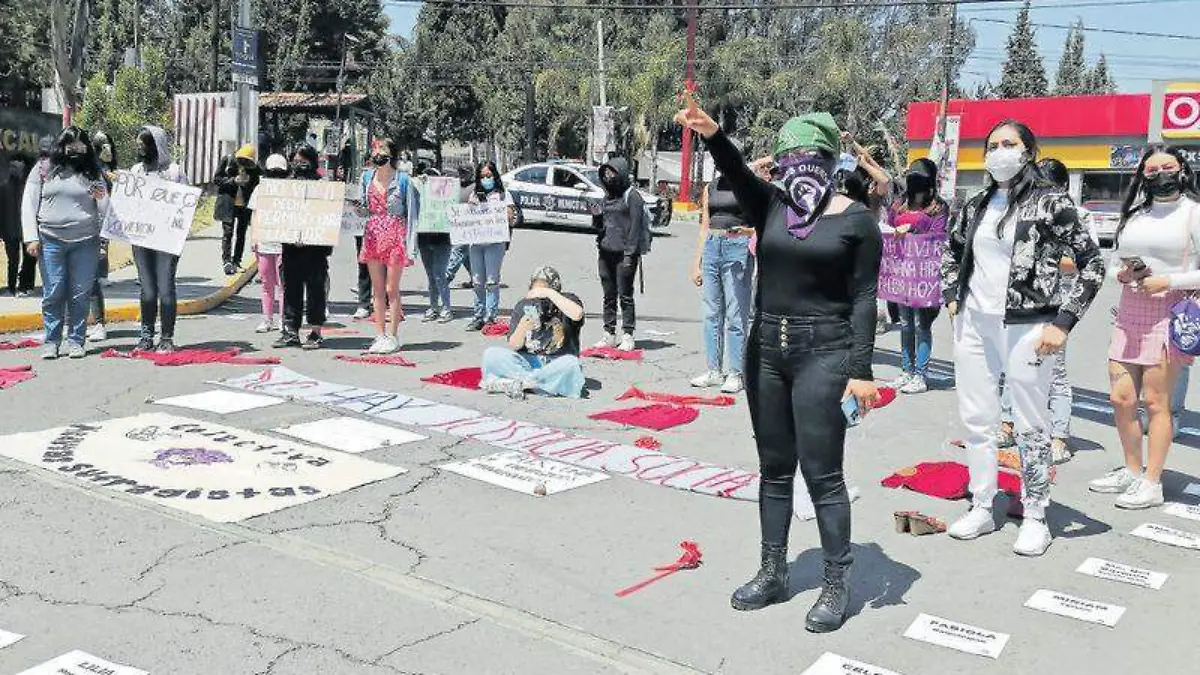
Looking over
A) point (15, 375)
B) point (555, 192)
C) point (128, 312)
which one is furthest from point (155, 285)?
point (555, 192)

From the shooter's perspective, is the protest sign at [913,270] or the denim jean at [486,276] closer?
the protest sign at [913,270]

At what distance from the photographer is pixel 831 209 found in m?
4.63

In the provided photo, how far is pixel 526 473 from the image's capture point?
6.79m

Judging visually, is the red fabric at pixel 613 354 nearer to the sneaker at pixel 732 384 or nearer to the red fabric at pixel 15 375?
the sneaker at pixel 732 384

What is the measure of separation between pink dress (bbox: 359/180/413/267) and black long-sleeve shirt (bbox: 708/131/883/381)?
20.7ft

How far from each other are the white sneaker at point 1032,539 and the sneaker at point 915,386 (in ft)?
13.0

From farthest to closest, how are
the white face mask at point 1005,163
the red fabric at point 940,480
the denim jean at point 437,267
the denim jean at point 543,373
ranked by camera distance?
the denim jean at point 437,267, the denim jean at point 543,373, the red fabric at point 940,480, the white face mask at point 1005,163

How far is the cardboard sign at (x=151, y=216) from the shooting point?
1005cm

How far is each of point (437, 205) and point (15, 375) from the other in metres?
5.06

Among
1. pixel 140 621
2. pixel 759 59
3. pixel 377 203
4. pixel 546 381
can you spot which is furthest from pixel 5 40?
pixel 140 621

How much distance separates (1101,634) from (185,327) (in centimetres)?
977

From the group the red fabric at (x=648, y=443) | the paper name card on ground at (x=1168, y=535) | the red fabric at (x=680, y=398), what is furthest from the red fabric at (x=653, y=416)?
the paper name card on ground at (x=1168, y=535)

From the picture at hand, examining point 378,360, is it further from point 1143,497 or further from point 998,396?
point 1143,497

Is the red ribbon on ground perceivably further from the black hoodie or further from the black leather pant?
the black hoodie
